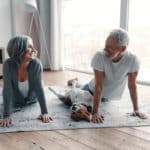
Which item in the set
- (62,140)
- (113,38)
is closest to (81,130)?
(62,140)

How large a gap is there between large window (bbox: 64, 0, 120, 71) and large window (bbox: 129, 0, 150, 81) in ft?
0.74

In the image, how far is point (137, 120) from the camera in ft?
6.14

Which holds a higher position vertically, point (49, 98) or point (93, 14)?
point (93, 14)

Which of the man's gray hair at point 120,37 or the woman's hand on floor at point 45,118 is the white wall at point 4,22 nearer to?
the woman's hand on floor at point 45,118

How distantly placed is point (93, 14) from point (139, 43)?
80 centimetres

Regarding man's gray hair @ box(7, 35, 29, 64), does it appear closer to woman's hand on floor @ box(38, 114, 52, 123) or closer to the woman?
the woman

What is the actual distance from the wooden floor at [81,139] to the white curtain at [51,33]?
2160mm

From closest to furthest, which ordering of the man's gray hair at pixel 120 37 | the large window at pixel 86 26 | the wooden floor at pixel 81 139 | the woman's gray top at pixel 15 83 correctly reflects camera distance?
the wooden floor at pixel 81 139 → the man's gray hair at pixel 120 37 → the woman's gray top at pixel 15 83 → the large window at pixel 86 26

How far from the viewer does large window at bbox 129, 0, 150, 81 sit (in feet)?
9.97

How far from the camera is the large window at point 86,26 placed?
340 cm

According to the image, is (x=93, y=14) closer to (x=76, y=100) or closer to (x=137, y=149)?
(x=76, y=100)

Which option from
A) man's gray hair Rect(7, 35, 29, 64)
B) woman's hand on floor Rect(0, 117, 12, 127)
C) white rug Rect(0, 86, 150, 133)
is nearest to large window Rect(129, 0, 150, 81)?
white rug Rect(0, 86, 150, 133)

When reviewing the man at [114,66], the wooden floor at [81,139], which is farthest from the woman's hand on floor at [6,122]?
the man at [114,66]

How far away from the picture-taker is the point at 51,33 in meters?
3.68
